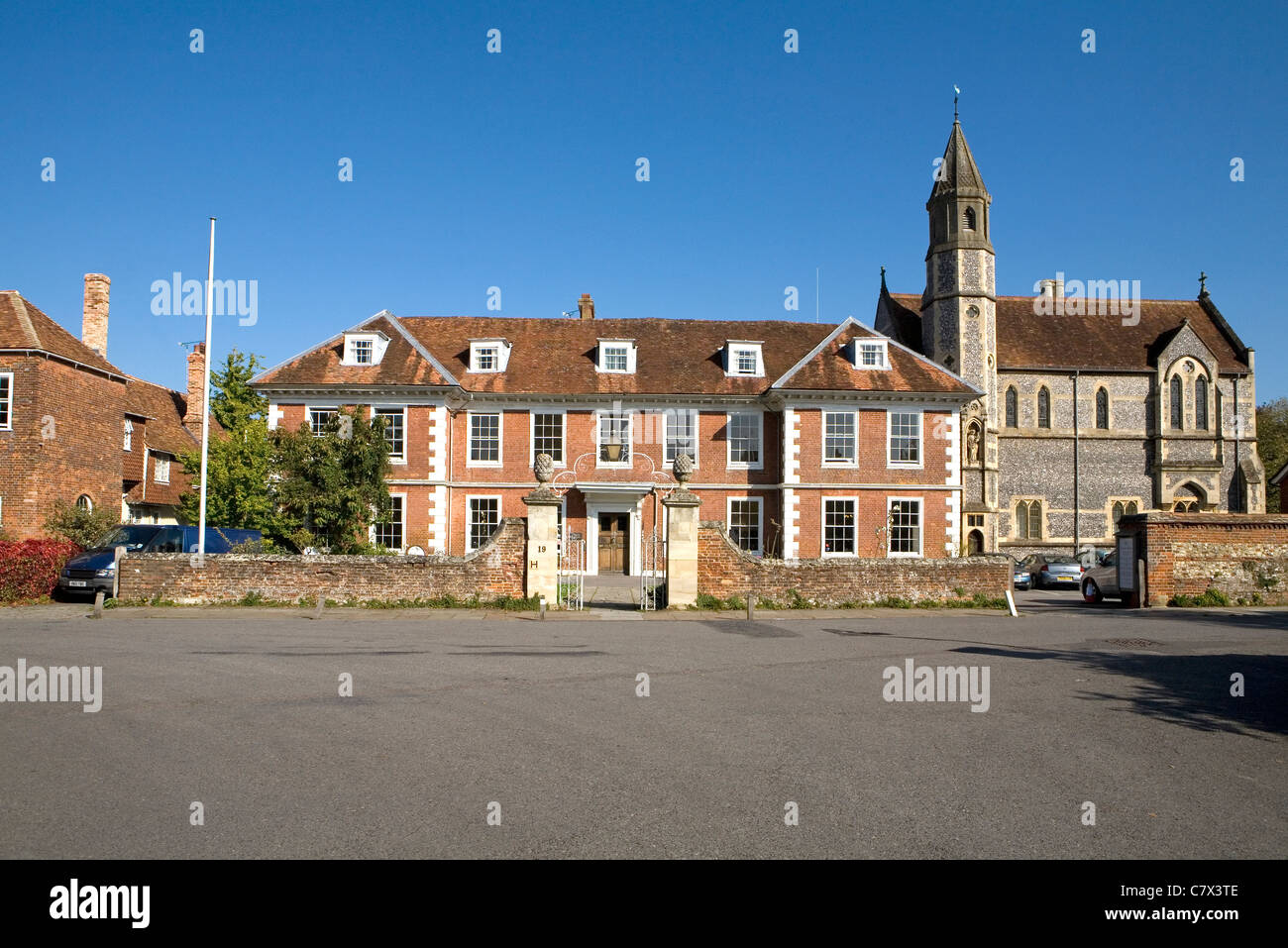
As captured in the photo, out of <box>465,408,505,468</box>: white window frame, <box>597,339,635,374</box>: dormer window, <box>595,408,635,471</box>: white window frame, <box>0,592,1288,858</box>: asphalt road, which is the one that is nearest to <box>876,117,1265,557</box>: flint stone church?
<box>597,339,635,374</box>: dormer window

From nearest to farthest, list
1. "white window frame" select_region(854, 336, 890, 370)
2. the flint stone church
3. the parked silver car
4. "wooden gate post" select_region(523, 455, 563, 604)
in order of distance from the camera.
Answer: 1. "wooden gate post" select_region(523, 455, 563, 604)
2. the parked silver car
3. "white window frame" select_region(854, 336, 890, 370)
4. the flint stone church

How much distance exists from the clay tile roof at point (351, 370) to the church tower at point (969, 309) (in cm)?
2592

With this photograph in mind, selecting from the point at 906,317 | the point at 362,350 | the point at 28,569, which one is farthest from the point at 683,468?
the point at 906,317

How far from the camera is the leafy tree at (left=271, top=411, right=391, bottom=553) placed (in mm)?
23953

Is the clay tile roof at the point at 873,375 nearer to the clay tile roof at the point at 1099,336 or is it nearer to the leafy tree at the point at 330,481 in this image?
the leafy tree at the point at 330,481

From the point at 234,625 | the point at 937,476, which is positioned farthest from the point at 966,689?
the point at 937,476

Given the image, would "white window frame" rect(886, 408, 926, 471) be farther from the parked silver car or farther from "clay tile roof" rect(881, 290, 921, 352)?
"clay tile roof" rect(881, 290, 921, 352)

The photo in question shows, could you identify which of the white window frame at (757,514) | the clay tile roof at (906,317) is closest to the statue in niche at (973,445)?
the clay tile roof at (906,317)

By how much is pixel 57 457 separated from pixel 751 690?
92.8 feet

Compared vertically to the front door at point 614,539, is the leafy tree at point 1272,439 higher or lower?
higher

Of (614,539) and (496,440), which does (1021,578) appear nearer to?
(614,539)

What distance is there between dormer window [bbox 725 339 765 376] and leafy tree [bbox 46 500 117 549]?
845 inches

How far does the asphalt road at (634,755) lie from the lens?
5562 mm
